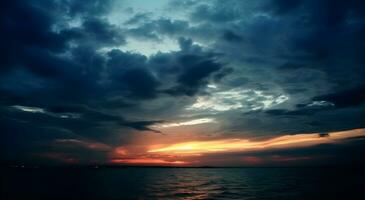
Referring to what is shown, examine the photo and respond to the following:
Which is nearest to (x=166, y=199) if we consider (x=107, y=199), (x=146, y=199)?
(x=146, y=199)

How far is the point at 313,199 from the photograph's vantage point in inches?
2154

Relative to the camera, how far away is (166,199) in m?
60.1

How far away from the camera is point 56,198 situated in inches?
2378

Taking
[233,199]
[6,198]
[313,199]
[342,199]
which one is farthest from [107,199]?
[342,199]

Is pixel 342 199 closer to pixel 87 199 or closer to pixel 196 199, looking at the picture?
pixel 196 199

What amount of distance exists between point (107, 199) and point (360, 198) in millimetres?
50168

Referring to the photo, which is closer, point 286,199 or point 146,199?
point 286,199

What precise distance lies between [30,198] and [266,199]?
50156mm

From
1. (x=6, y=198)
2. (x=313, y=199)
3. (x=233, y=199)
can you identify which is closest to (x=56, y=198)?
(x=6, y=198)

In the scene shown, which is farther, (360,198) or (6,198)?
(6,198)

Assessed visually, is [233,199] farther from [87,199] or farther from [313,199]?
[87,199]

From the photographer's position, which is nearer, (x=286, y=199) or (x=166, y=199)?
(x=286, y=199)

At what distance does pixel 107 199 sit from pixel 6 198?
21.4 m

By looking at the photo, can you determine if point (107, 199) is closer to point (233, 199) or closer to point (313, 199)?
point (233, 199)
